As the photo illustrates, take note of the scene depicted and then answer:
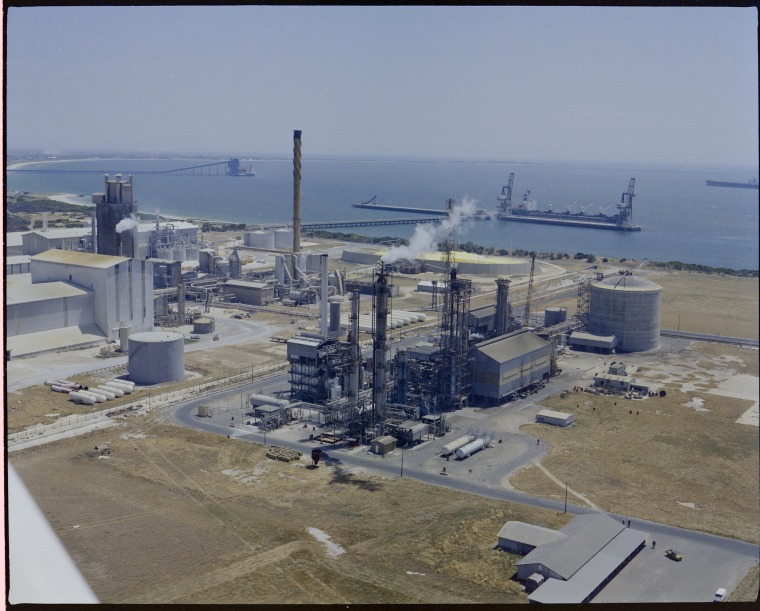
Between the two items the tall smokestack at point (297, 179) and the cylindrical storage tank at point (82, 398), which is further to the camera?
the tall smokestack at point (297, 179)

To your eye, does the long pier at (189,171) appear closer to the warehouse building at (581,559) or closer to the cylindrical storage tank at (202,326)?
the cylindrical storage tank at (202,326)

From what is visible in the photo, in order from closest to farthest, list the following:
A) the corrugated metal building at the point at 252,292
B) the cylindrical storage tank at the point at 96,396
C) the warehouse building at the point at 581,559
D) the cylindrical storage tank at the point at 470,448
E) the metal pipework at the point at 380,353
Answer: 1. the warehouse building at the point at 581,559
2. the cylindrical storage tank at the point at 470,448
3. the metal pipework at the point at 380,353
4. the cylindrical storage tank at the point at 96,396
5. the corrugated metal building at the point at 252,292

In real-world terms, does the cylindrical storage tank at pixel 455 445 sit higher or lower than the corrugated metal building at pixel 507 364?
lower

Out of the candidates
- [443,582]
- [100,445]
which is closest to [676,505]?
[443,582]

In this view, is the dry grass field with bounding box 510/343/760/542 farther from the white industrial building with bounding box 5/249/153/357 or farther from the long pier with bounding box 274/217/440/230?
the long pier with bounding box 274/217/440/230

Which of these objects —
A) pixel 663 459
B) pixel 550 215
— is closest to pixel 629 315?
pixel 663 459

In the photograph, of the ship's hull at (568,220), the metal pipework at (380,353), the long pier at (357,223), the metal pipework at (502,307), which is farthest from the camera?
the ship's hull at (568,220)

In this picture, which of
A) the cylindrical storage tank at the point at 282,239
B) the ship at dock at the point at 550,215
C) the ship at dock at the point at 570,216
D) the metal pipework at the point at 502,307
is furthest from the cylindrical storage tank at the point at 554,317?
the ship at dock at the point at 550,215

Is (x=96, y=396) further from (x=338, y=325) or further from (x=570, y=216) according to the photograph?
(x=570, y=216)

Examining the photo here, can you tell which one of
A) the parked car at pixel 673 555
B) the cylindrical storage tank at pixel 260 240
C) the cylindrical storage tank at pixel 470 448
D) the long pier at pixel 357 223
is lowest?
the parked car at pixel 673 555
